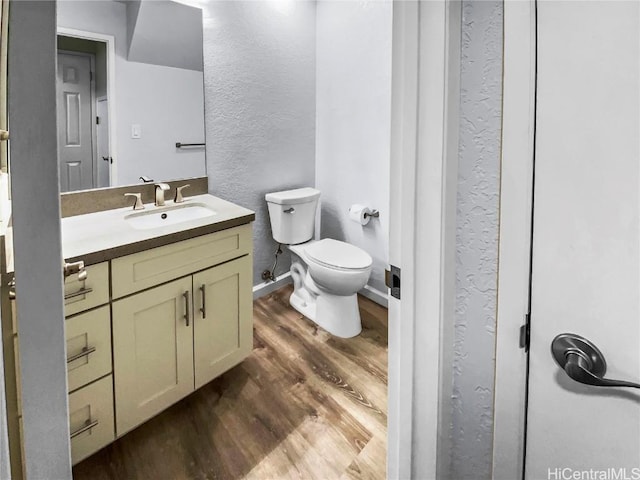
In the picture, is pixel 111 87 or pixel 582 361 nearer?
pixel 582 361

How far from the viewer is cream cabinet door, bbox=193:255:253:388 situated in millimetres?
1779

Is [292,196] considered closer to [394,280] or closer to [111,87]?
[111,87]

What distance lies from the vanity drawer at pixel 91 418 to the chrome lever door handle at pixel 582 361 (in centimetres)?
144

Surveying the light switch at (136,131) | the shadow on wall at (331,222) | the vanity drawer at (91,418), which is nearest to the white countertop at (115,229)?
the light switch at (136,131)

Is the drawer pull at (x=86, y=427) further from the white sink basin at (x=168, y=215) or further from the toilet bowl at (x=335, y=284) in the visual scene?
the toilet bowl at (x=335, y=284)

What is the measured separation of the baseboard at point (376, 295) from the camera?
2824mm

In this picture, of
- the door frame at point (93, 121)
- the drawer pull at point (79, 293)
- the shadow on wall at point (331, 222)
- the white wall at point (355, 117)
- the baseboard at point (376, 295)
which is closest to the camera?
the drawer pull at point (79, 293)

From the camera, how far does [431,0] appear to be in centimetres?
68

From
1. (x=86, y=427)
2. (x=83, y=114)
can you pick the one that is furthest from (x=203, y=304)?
(x=83, y=114)

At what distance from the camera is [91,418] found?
1.44 m

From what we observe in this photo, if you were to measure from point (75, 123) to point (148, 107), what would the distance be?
0.38 metres

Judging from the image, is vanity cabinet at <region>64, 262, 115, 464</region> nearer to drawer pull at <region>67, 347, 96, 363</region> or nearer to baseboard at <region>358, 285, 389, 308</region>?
drawer pull at <region>67, 347, 96, 363</region>

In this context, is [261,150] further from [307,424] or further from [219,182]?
[307,424]

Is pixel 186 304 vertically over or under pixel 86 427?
over
